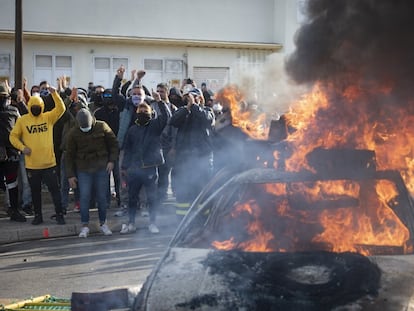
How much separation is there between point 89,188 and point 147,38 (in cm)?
1621

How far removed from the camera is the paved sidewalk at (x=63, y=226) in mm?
8812

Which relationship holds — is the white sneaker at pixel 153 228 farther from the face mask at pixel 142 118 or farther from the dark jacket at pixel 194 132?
the face mask at pixel 142 118

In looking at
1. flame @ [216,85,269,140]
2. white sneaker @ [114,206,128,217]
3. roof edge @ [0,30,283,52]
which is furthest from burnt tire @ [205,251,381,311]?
roof edge @ [0,30,283,52]

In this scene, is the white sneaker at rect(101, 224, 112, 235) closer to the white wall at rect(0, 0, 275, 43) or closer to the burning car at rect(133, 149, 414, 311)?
the burning car at rect(133, 149, 414, 311)

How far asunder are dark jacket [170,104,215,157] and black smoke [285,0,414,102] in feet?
13.5

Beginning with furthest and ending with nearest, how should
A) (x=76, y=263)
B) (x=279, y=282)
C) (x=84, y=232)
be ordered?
(x=84, y=232), (x=76, y=263), (x=279, y=282)

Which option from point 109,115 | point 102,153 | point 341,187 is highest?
point 109,115

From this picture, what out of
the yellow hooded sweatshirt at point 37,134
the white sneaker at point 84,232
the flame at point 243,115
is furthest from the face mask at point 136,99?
the flame at point 243,115

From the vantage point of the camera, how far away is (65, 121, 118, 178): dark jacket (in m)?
8.64

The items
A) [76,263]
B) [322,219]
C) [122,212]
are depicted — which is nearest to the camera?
[322,219]

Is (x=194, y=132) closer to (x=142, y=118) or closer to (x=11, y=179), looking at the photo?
(x=142, y=118)

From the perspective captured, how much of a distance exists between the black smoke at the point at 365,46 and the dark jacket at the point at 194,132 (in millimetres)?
4113

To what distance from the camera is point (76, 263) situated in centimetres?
718

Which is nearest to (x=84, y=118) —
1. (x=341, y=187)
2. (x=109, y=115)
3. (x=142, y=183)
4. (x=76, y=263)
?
(x=142, y=183)
